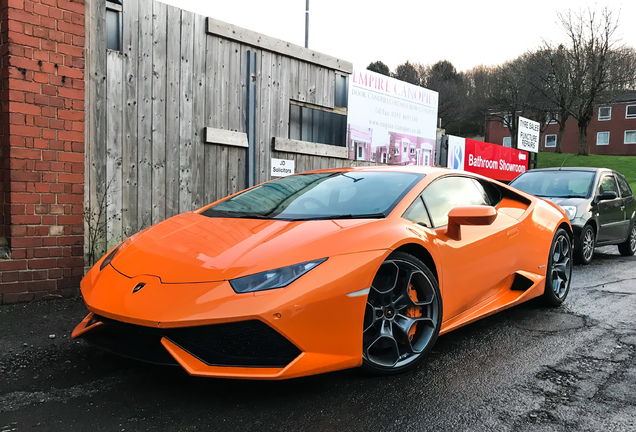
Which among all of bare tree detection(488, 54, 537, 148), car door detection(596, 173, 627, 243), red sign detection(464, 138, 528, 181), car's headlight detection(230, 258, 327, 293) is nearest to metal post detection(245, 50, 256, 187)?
car's headlight detection(230, 258, 327, 293)

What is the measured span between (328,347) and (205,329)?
58 cm

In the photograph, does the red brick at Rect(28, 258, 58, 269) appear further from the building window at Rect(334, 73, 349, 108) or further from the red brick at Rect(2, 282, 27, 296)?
the building window at Rect(334, 73, 349, 108)

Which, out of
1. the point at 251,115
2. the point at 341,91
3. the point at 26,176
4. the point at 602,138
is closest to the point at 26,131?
the point at 26,176

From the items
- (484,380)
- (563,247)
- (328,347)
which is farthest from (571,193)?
(328,347)

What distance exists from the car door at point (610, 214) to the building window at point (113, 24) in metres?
6.69

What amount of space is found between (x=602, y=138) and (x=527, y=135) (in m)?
41.5

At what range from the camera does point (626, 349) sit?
3.31 metres

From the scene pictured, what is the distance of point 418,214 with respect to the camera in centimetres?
→ 320

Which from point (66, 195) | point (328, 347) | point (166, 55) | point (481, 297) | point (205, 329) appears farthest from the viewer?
point (166, 55)

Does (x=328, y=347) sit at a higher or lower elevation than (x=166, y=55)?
lower

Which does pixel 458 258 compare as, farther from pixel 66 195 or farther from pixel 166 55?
pixel 166 55

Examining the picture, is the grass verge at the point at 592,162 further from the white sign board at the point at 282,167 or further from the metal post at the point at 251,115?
the metal post at the point at 251,115

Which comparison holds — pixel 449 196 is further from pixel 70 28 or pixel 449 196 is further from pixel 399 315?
pixel 70 28

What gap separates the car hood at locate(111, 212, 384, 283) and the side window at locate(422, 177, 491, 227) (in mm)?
655
